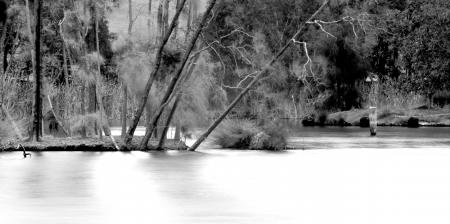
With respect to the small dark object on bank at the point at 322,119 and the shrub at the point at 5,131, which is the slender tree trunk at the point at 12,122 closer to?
the shrub at the point at 5,131

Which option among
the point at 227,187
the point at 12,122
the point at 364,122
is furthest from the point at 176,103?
the point at 364,122

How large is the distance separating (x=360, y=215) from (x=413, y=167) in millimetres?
12888

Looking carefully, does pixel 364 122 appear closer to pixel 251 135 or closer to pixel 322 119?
pixel 322 119

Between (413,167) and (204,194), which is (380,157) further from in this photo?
(204,194)

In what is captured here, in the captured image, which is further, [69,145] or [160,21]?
[160,21]

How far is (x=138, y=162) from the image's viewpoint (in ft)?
102

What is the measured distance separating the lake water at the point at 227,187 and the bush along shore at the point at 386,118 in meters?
26.9

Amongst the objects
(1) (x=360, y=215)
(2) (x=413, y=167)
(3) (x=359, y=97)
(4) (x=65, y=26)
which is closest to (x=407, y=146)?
(2) (x=413, y=167)

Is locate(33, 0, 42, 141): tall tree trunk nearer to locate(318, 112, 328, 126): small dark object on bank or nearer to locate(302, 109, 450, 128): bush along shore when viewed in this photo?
locate(302, 109, 450, 128): bush along shore

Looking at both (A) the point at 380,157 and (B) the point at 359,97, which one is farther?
(B) the point at 359,97

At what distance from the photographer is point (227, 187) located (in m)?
24.4

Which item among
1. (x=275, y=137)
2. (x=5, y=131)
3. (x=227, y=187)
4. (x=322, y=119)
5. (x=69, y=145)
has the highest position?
(x=5, y=131)

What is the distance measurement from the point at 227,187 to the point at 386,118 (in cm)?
4523

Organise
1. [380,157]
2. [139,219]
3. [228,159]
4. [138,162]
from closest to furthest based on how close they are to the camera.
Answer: [139,219] → [138,162] → [228,159] → [380,157]
